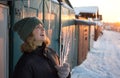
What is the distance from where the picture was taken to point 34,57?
10.1 feet

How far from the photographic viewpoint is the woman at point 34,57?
2.98m

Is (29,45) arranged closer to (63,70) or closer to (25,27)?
(25,27)

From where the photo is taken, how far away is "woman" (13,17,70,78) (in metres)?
2.98

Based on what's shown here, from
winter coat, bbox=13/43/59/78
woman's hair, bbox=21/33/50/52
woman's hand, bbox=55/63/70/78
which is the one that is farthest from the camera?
woman's hand, bbox=55/63/70/78

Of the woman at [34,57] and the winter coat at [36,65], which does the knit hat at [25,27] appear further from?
the winter coat at [36,65]

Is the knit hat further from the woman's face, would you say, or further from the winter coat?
the winter coat

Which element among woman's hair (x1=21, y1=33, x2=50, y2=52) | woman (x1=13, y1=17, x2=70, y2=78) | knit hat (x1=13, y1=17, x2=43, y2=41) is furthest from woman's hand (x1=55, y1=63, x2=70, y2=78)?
knit hat (x1=13, y1=17, x2=43, y2=41)

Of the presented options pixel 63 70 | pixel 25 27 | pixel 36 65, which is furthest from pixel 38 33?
pixel 63 70

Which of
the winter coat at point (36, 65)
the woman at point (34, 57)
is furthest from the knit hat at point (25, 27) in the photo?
the winter coat at point (36, 65)

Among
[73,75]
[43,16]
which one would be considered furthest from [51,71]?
[73,75]

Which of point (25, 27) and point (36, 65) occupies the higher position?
point (25, 27)

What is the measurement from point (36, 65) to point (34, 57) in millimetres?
82

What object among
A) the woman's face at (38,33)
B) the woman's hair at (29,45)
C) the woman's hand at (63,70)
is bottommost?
the woman's hand at (63,70)

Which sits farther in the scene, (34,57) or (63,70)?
(63,70)
